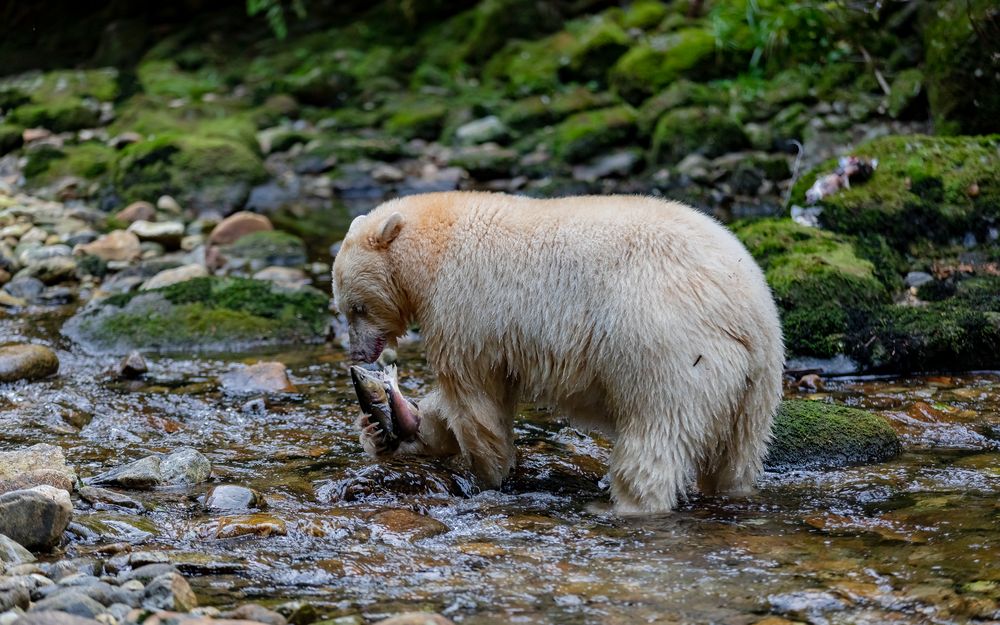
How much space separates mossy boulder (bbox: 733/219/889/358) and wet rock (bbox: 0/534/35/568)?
602 centimetres

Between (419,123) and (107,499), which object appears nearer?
(107,499)

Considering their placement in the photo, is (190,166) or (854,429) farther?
(190,166)

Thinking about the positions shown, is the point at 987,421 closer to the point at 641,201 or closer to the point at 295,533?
the point at 641,201

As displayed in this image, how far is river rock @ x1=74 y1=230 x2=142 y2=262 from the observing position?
554 inches

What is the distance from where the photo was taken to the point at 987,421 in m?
7.29

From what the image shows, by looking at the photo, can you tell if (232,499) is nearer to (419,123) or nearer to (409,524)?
(409,524)

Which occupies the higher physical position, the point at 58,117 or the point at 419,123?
the point at 419,123

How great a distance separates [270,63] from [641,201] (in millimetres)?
23183

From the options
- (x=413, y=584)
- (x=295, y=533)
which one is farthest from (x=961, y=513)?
(x=295, y=533)

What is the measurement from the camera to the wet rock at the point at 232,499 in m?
5.90

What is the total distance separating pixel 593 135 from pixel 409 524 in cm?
1403

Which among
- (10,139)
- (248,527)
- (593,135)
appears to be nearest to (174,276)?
(248,527)

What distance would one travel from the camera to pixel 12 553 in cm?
482

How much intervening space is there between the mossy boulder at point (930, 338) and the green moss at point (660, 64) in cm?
1241
